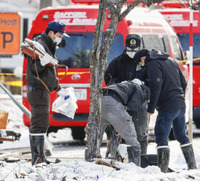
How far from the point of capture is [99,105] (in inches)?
313


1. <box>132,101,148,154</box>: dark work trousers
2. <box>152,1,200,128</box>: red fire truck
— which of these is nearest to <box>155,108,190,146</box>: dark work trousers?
<box>132,101,148,154</box>: dark work trousers

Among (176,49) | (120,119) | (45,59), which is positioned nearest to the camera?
(120,119)

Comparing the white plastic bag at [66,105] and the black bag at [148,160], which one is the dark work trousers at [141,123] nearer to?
the black bag at [148,160]

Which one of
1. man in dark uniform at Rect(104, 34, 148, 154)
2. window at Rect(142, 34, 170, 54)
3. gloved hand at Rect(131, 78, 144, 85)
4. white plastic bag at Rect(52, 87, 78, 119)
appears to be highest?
window at Rect(142, 34, 170, 54)

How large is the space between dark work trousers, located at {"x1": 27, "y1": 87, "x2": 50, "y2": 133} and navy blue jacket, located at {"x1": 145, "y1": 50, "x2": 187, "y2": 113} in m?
1.36

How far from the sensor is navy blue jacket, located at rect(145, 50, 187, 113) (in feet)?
27.2

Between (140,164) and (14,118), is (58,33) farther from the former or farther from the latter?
(14,118)

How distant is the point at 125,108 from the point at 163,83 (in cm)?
51

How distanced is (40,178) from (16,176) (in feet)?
1.53

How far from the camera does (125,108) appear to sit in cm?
835

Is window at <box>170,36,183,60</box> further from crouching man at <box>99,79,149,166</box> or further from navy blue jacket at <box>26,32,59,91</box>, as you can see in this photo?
crouching man at <box>99,79,149,166</box>

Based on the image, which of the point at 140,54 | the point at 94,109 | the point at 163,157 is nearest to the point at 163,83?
the point at 140,54

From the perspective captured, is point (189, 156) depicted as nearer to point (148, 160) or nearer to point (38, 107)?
point (148, 160)

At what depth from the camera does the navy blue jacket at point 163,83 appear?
27.2 ft
